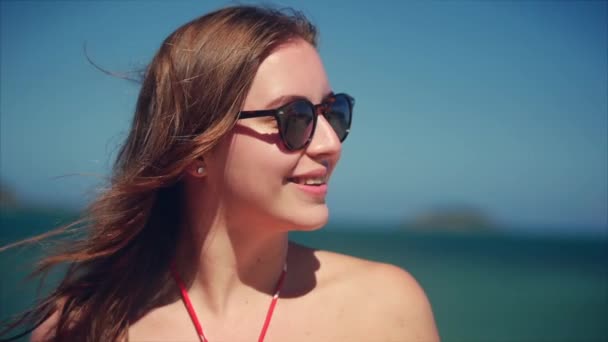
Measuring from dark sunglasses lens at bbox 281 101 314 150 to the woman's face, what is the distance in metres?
0.04

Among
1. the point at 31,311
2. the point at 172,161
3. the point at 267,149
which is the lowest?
the point at 31,311

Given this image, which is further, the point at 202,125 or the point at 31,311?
the point at 31,311

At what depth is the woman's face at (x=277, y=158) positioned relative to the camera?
92.0 inches

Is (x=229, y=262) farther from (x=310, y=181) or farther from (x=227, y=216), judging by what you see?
(x=310, y=181)

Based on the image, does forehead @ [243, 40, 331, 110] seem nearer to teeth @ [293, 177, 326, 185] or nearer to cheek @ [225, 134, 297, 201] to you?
cheek @ [225, 134, 297, 201]

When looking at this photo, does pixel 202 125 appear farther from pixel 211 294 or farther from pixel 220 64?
pixel 211 294

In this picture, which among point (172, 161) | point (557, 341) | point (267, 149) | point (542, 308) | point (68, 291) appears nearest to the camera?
point (267, 149)

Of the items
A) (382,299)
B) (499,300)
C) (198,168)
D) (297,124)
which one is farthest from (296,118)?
(499,300)

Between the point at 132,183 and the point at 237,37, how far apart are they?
1.00 m

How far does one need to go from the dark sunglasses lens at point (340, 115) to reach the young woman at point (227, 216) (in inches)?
0.5

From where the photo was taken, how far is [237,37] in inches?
96.1

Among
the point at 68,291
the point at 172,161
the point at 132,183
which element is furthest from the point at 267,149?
the point at 68,291

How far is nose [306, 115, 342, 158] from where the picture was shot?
2422 mm

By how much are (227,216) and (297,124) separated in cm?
68
